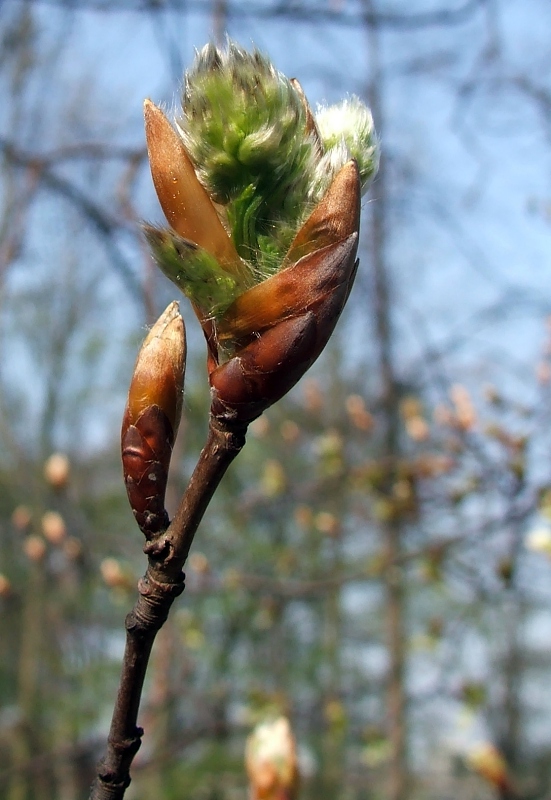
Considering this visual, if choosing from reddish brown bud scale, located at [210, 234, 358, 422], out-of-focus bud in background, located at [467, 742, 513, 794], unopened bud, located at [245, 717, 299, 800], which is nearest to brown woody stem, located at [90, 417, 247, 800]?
reddish brown bud scale, located at [210, 234, 358, 422]

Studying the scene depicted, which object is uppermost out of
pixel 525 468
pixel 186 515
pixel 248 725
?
pixel 525 468

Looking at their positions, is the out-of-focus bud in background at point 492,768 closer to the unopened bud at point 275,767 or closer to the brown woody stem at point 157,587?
the unopened bud at point 275,767

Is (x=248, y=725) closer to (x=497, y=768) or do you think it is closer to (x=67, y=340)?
(x=497, y=768)

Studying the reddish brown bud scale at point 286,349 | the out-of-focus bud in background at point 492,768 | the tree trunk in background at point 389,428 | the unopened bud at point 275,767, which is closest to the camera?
the reddish brown bud scale at point 286,349

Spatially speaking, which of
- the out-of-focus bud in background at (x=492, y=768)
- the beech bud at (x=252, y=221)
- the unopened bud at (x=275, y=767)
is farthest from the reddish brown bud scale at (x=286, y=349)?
the out-of-focus bud in background at (x=492, y=768)

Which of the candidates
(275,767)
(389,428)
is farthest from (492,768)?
(389,428)

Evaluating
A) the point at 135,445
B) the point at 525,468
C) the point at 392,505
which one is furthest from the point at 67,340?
the point at 135,445

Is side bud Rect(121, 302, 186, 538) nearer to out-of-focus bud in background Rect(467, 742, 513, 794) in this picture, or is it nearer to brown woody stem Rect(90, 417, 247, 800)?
brown woody stem Rect(90, 417, 247, 800)

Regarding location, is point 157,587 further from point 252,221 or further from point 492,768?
point 492,768
